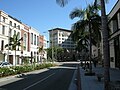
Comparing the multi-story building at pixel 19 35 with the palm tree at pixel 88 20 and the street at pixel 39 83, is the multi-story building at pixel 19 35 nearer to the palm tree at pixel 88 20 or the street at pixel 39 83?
the palm tree at pixel 88 20

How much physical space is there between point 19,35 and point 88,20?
55.0 metres

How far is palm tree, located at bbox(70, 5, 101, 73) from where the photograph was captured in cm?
2783

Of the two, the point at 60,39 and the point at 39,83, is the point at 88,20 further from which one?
the point at 60,39

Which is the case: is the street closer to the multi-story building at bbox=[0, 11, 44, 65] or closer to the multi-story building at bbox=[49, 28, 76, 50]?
the multi-story building at bbox=[0, 11, 44, 65]

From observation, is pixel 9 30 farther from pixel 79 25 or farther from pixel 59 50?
pixel 59 50

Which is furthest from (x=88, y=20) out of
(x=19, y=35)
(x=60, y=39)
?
(x=60, y=39)

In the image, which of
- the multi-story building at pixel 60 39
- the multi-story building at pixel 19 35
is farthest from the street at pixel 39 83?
the multi-story building at pixel 60 39

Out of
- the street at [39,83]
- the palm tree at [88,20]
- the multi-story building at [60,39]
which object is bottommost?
the street at [39,83]

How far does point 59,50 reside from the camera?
150 metres

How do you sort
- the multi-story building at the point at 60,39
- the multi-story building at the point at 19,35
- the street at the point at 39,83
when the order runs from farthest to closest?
the multi-story building at the point at 60,39 → the multi-story building at the point at 19,35 → the street at the point at 39,83

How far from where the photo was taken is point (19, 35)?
80.6 meters

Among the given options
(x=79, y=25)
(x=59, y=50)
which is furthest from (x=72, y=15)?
(x=59, y=50)

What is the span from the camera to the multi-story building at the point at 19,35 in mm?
65481

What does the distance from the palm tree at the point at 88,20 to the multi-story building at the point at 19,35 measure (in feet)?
Result: 101
